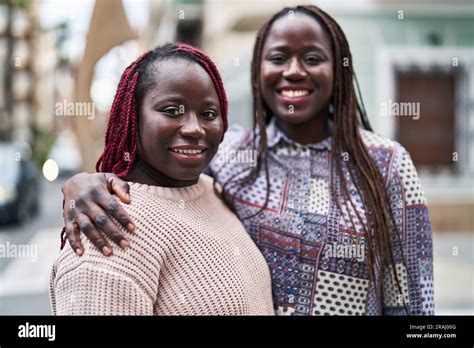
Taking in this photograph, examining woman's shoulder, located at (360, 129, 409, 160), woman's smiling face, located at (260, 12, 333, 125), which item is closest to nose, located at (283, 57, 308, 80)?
woman's smiling face, located at (260, 12, 333, 125)

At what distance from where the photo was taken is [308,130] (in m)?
2.23

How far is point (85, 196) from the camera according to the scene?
1632 millimetres

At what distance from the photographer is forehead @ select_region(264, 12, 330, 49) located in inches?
82.4

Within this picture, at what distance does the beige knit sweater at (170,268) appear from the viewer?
146 cm

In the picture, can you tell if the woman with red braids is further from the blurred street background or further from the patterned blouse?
the blurred street background

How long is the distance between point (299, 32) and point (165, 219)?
84cm

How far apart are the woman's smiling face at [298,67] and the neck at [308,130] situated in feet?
0.14

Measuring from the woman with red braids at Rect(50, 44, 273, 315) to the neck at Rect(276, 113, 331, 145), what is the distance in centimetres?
47

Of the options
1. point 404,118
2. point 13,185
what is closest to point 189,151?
point 404,118

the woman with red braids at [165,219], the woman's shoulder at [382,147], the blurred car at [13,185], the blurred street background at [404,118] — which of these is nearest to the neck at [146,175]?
the woman with red braids at [165,219]

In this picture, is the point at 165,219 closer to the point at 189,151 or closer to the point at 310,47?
the point at 189,151

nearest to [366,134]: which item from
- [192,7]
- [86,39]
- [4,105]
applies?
[86,39]

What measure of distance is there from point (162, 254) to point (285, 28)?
3.08ft
